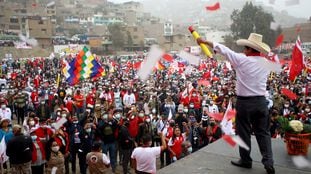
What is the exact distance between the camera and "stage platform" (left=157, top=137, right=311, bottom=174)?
11.8 ft

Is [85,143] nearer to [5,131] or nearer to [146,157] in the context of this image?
[5,131]

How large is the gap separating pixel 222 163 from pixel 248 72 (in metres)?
1.16

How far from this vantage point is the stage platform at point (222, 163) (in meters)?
3.61

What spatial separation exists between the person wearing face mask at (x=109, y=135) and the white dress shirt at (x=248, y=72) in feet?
17.3

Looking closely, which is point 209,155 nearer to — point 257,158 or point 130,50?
point 257,158

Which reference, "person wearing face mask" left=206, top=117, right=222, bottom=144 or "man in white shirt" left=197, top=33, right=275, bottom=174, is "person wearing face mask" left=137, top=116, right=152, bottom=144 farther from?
"man in white shirt" left=197, top=33, right=275, bottom=174

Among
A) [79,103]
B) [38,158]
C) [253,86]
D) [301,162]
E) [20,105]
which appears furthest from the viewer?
[79,103]

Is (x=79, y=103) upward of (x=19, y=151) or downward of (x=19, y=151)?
downward

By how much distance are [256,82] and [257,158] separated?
1.06 meters

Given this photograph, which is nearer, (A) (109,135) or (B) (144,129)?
(A) (109,135)

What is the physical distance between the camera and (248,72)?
3516 mm

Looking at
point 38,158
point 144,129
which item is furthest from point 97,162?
point 144,129

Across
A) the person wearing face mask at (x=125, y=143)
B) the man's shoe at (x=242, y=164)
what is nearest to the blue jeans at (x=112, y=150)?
the person wearing face mask at (x=125, y=143)

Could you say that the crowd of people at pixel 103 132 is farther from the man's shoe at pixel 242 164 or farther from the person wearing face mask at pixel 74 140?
the man's shoe at pixel 242 164
